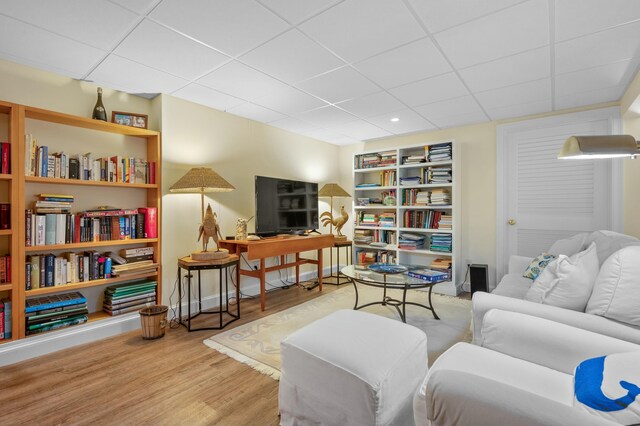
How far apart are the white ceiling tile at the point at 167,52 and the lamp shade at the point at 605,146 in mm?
2326

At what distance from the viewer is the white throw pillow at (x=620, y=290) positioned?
4.57ft

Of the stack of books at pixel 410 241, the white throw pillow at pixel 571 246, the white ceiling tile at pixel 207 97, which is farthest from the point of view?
the stack of books at pixel 410 241

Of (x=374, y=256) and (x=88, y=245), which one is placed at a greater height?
(x=88, y=245)

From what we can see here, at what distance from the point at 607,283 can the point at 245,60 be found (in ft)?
8.77

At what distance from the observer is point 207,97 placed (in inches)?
121

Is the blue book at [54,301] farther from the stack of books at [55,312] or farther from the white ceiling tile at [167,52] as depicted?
the white ceiling tile at [167,52]

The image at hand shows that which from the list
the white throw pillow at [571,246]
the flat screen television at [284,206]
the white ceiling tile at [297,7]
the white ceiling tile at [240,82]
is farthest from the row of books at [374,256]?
the white ceiling tile at [297,7]

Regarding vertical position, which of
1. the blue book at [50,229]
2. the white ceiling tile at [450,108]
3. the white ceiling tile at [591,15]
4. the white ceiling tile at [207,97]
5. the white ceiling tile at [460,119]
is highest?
the white ceiling tile at [207,97]

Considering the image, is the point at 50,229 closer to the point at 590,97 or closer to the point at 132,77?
the point at 132,77

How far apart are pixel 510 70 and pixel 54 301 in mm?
4206

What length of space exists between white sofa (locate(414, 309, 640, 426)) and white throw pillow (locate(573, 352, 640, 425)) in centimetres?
2

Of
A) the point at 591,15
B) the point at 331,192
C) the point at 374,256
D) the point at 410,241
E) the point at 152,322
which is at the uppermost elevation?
the point at 591,15

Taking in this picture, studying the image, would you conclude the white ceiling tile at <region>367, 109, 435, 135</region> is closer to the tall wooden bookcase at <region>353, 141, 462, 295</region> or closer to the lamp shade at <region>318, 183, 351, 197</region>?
the tall wooden bookcase at <region>353, 141, 462, 295</region>

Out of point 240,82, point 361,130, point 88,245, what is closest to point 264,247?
point 88,245
